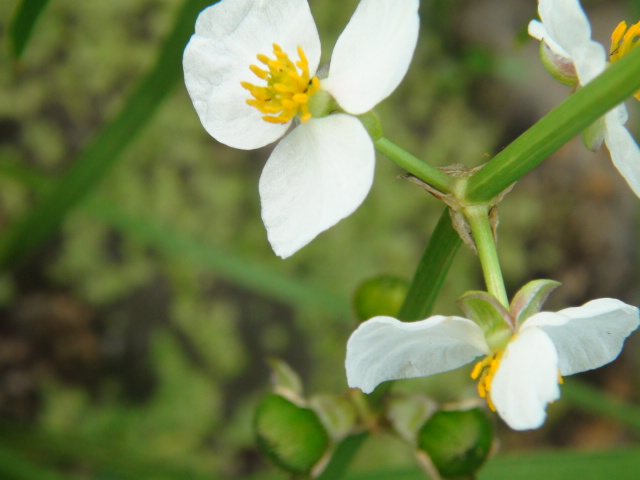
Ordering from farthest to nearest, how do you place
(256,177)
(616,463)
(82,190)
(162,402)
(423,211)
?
(423,211), (256,177), (162,402), (82,190), (616,463)

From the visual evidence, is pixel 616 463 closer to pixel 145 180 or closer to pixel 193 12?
pixel 193 12

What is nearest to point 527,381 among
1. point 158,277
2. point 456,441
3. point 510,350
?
point 510,350

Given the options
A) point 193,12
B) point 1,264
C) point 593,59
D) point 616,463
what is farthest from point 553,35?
point 1,264

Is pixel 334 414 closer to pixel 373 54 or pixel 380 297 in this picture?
pixel 380 297

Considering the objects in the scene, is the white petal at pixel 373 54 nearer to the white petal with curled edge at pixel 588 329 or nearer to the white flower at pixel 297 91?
the white flower at pixel 297 91

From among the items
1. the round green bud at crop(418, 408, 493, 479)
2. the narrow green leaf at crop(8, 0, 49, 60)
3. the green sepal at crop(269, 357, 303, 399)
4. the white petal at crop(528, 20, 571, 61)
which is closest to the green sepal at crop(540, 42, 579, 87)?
the white petal at crop(528, 20, 571, 61)

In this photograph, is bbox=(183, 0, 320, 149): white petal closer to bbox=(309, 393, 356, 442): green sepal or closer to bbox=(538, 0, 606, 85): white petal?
bbox=(538, 0, 606, 85): white petal

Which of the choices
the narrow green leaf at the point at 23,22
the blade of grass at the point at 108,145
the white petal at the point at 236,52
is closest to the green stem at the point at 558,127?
the white petal at the point at 236,52

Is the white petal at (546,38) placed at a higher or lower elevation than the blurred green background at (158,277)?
lower
